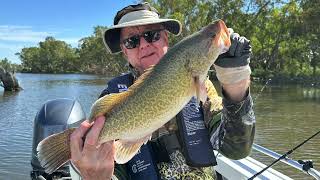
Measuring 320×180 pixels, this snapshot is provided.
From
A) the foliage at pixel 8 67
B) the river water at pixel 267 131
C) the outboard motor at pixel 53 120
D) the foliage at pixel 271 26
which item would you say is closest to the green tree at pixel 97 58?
the foliage at pixel 8 67

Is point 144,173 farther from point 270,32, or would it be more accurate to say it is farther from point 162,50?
point 270,32

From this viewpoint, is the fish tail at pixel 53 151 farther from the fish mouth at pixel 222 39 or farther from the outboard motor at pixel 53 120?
the outboard motor at pixel 53 120

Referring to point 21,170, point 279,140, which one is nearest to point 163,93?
point 21,170

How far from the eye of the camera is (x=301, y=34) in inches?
1791

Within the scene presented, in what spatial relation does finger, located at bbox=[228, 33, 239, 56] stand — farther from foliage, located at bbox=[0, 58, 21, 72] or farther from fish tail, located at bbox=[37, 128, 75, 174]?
foliage, located at bbox=[0, 58, 21, 72]

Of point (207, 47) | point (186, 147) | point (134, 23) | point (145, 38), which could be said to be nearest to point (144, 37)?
point (145, 38)

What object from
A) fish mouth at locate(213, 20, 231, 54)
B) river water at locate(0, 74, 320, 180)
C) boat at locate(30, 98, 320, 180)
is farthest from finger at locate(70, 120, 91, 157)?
river water at locate(0, 74, 320, 180)

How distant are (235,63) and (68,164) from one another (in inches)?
104

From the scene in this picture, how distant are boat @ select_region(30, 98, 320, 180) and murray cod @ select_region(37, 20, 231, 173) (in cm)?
198

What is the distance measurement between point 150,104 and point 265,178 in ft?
8.66

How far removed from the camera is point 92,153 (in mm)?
2668

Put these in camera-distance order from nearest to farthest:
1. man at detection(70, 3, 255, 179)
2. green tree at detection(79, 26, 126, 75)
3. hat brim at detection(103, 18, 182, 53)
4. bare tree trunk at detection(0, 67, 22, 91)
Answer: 1. man at detection(70, 3, 255, 179)
2. hat brim at detection(103, 18, 182, 53)
3. bare tree trunk at detection(0, 67, 22, 91)
4. green tree at detection(79, 26, 126, 75)

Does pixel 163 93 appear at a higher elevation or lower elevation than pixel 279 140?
higher

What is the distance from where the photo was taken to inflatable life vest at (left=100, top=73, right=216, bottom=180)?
3.31 meters
